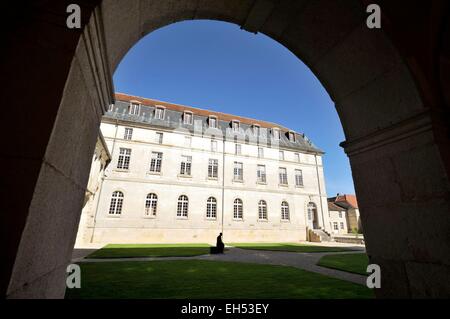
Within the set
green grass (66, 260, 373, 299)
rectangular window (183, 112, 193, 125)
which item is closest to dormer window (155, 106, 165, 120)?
rectangular window (183, 112, 193, 125)

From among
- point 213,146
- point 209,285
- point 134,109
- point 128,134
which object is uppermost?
point 134,109

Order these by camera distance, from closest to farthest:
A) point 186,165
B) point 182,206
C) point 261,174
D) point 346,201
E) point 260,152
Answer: point 182,206, point 186,165, point 261,174, point 260,152, point 346,201

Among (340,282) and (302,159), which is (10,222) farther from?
(302,159)

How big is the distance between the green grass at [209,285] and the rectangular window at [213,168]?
50.5 feet

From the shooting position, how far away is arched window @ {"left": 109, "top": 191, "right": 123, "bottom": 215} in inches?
712

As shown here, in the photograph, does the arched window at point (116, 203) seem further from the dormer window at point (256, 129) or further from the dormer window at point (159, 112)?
the dormer window at point (256, 129)

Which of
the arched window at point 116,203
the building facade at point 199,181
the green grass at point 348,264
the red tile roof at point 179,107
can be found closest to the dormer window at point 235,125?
the building facade at point 199,181

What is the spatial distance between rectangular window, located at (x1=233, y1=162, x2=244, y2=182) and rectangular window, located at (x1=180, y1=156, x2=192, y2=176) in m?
4.86

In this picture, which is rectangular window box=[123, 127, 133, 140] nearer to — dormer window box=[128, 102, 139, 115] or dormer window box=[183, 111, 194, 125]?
dormer window box=[128, 102, 139, 115]

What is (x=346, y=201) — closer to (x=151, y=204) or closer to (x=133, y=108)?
(x=151, y=204)

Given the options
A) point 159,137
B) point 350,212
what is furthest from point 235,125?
point 350,212

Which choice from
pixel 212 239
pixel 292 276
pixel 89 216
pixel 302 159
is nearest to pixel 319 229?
pixel 302 159

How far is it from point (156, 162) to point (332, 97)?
63.4 ft

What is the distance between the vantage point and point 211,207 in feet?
69.8
